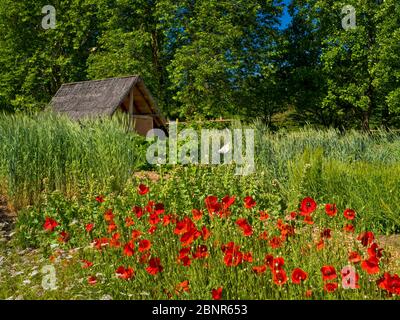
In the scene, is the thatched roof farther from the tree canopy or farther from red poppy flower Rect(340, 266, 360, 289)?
red poppy flower Rect(340, 266, 360, 289)

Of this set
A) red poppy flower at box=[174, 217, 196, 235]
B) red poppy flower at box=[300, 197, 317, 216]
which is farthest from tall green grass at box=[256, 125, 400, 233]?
red poppy flower at box=[174, 217, 196, 235]

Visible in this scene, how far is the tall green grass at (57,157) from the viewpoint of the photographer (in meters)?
7.84

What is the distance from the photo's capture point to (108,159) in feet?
27.6

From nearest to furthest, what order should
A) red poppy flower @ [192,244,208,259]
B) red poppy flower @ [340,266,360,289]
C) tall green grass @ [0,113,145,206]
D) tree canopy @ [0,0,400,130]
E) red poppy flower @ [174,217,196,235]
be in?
red poppy flower @ [340,266,360,289] < red poppy flower @ [192,244,208,259] < red poppy flower @ [174,217,196,235] < tall green grass @ [0,113,145,206] < tree canopy @ [0,0,400,130]

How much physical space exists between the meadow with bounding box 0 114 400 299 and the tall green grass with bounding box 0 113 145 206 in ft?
0.08

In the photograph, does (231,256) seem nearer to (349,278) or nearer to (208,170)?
(349,278)

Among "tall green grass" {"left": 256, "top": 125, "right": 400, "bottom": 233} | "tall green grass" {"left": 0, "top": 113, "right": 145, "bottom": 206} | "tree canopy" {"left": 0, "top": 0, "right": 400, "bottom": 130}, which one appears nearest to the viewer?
"tall green grass" {"left": 256, "top": 125, "right": 400, "bottom": 233}

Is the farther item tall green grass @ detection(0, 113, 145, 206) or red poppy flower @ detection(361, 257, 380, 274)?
tall green grass @ detection(0, 113, 145, 206)

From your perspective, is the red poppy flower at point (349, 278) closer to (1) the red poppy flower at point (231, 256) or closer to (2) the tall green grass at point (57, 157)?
(1) the red poppy flower at point (231, 256)

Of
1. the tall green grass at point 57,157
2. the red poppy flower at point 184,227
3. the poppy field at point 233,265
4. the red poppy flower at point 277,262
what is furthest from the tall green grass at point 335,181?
the tall green grass at point 57,157

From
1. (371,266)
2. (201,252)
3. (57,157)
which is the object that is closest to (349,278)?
(371,266)

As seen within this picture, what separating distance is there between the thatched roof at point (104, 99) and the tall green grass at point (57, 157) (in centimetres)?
794

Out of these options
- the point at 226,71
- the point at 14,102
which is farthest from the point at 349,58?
the point at 14,102

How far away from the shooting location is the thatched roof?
1750cm
